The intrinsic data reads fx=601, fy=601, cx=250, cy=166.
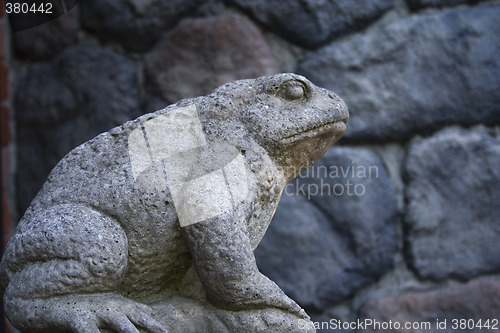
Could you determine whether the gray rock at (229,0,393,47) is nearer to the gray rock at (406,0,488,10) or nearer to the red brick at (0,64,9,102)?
the gray rock at (406,0,488,10)

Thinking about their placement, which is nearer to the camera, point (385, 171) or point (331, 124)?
point (331, 124)

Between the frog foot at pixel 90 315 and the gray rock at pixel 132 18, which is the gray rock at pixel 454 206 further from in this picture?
the frog foot at pixel 90 315

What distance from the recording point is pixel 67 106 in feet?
4.28

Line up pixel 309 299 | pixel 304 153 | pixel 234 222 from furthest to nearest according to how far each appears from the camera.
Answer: pixel 309 299 → pixel 304 153 → pixel 234 222

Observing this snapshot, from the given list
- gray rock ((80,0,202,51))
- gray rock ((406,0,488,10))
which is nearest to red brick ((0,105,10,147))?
gray rock ((80,0,202,51))

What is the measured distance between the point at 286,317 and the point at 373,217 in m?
0.63

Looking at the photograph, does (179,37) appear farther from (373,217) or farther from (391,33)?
(373,217)

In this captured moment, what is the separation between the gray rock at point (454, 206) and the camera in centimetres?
125

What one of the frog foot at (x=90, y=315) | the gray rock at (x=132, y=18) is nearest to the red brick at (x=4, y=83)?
the gray rock at (x=132, y=18)

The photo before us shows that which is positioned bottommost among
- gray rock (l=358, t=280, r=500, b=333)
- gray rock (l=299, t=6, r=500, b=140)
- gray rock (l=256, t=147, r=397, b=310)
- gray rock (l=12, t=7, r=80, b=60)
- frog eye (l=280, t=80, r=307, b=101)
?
gray rock (l=358, t=280, r=500, b=333)

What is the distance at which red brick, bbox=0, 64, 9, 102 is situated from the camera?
1314 millimetres

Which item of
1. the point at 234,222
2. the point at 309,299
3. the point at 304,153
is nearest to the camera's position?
the point at 234,222

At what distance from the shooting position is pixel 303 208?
4.19 ft

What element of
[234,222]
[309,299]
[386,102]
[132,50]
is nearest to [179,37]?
[132,50]
